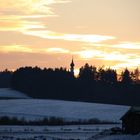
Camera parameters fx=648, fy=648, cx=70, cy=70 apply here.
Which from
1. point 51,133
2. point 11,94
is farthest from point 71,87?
point 51,133

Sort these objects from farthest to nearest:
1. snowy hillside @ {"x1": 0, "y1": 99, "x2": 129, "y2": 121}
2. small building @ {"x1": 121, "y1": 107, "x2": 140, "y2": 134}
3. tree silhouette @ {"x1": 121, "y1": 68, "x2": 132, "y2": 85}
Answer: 1. tree silhouette @ {"x1": 121, "y1": 68, "x2": 132, "y2": 85}
2. snowy hillside @ {"x1": 0, "y1": 99, "x2": 129, "y2": 121}
3. small building @ {"x1": 121, "y1": 107, "x2": 140, "y2": 134}

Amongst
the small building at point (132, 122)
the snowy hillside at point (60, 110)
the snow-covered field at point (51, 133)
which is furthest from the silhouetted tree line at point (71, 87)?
the small building at point (132, 122)

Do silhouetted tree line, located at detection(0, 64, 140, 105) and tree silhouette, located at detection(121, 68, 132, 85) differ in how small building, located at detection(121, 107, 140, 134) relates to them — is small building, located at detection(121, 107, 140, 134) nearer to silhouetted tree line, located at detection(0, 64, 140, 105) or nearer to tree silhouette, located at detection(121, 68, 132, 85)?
silhouetted tree line, located at detection(0, 64, 140, 105)

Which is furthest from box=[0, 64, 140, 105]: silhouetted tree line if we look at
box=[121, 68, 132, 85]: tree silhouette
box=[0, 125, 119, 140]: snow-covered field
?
box=[0, 125, 119, 140]: snow-covered field

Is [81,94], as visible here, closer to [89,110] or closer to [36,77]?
[36,77]

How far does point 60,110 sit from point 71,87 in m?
42.8

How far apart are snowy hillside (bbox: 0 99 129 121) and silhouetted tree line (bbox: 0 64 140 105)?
29260mm

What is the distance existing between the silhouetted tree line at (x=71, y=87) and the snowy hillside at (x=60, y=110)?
1152 inches

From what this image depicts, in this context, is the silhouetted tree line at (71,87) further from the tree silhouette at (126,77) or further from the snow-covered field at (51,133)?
the snow-covered field at (51,133)

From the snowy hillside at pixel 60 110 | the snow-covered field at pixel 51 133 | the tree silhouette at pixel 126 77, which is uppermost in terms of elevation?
the tree silhouette at pixel 126 77

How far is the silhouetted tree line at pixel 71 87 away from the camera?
15575cm

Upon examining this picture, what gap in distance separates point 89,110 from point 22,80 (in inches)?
2277

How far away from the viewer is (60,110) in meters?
114

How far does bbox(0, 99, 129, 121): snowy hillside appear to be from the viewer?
10456 cm
